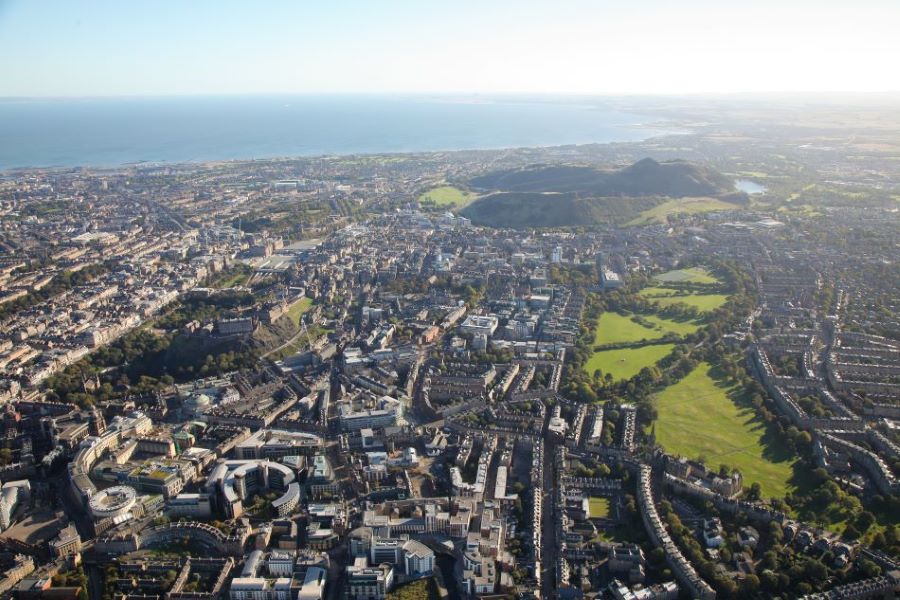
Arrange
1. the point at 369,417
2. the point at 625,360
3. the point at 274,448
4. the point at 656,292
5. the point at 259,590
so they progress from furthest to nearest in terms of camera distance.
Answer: the point at 656,292 → the point at 625,360 → the point at 369,417 → the point at 274,448 → the point at 259,590

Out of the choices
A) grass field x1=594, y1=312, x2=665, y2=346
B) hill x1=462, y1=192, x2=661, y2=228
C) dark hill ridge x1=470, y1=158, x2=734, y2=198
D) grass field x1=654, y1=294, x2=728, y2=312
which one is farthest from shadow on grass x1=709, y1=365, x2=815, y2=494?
dark hill ridge x1=470, y1=158, x2=734, y2=198

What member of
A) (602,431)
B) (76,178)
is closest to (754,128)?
(76,178)

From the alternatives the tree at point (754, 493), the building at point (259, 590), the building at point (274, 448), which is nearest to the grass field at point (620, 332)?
the tree at point (754, 493)

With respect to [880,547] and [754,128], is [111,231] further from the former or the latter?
[754,128]

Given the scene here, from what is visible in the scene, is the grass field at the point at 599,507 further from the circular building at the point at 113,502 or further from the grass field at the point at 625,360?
the circular building at the point at 113,502

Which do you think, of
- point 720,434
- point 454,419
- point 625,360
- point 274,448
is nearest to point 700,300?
point 625,360

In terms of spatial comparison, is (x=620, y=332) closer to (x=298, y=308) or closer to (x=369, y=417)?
(x=369, y=417)

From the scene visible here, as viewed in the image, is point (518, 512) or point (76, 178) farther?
point (76, 178)
